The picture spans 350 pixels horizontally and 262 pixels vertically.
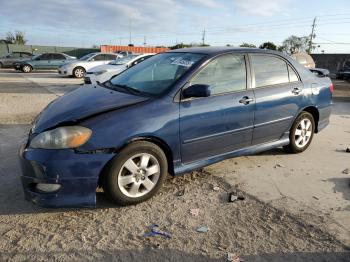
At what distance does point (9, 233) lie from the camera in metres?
3.03

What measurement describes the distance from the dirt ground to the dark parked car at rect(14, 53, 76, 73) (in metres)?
19.8

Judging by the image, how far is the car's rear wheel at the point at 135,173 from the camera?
333cm

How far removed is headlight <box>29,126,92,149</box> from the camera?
3154 mm

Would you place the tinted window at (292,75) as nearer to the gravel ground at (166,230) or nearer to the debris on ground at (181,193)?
the gravel ground at (166,230)

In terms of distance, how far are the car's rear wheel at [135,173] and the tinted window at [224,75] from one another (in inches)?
38.7

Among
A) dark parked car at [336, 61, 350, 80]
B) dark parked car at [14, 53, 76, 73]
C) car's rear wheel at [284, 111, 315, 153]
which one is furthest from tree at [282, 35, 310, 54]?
car's rear wheel at [284, 111, 315, 153]

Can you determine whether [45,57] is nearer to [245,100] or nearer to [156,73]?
[156,73]

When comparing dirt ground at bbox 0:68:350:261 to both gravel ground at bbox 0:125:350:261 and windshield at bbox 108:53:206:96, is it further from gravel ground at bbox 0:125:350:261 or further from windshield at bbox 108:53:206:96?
windshield at bbox 108:53:206:96

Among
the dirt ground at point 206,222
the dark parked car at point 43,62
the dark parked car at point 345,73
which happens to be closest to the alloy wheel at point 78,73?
the dark parked car at point 43,62

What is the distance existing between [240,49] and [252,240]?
259 cm

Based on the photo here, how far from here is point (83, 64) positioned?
60.1 feet

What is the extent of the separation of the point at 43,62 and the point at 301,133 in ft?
70.2

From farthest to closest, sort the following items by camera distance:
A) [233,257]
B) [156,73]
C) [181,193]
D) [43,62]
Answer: [43,62], [156,73], [181,193], [233,257]

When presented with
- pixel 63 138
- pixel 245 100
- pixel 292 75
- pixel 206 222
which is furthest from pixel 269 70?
pixel 63 138
